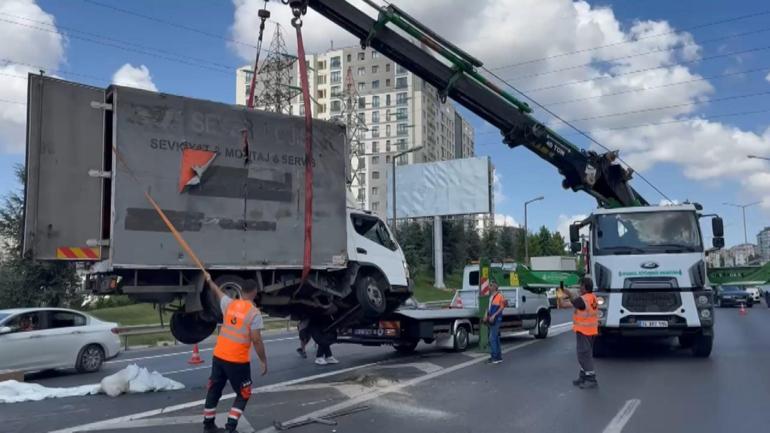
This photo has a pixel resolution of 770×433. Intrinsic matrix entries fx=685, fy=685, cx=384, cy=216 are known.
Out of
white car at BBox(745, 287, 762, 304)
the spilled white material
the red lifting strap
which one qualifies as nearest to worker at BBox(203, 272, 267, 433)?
the red lifting strap

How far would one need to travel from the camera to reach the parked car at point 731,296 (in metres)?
36.5

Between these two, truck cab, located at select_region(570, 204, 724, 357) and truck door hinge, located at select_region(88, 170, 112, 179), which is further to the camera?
truck cab, located at select_region(570, 204, 724, 357)

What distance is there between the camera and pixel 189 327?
35.6 feet

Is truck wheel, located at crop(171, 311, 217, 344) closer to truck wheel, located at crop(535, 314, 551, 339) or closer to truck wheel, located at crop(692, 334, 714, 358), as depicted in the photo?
truck wheel, located at crop(692, 334, 714, 358)

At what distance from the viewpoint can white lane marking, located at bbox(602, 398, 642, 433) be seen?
24.6 feet

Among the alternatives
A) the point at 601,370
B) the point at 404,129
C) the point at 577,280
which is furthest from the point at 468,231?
the point at 601,370

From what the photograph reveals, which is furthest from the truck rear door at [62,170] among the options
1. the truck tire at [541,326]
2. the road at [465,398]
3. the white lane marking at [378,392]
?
the truck tire at [541,326]

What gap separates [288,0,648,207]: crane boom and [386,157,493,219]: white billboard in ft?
88.3

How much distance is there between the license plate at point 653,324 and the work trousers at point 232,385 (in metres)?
8.73

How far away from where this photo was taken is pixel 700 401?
9.05m

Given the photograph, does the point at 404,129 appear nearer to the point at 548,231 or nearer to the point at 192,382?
the point at 548,231

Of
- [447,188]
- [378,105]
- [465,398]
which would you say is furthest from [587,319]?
[378,105]

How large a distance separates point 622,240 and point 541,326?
19.9 feet

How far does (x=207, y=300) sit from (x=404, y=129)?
340ft
